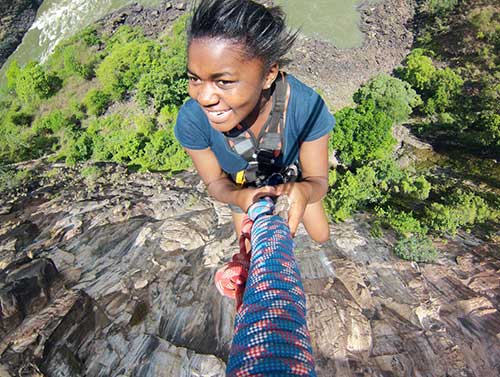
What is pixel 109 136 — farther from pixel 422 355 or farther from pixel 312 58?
pixel 422 355

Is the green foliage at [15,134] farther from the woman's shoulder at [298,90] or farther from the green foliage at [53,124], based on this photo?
the woman's shoulder at [298,90]

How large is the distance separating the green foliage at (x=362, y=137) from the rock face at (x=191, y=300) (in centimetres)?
535

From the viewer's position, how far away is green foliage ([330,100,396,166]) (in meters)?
15.5

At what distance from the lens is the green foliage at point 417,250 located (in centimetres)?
936

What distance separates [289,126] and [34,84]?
30974mm

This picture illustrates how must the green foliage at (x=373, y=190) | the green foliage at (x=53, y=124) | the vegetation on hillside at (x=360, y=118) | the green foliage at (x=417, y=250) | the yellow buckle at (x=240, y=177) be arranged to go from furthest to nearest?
the green foliage at (x=53, y=124) → the vegetation on hillside at (x=360, y=118) → the green foliage at (x=373, y=190) → the green foliage at (x=417, y=250) → the yellow buckle at (x=240, y=177)

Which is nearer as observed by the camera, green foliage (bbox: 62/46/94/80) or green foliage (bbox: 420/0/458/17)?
green foliage (bbox: 420/0/458/17)

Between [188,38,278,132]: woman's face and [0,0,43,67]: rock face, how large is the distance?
154 feet

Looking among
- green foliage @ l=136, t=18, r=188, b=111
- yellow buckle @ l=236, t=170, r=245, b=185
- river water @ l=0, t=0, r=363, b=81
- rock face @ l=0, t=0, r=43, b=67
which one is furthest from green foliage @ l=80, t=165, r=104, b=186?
rock face @ l=0, t=0, r=43, b=67

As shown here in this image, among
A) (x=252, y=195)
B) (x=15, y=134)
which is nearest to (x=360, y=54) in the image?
(x=252, y=195)

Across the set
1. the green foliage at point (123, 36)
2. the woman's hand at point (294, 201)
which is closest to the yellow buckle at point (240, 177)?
the woman's hand at point (294, 201)

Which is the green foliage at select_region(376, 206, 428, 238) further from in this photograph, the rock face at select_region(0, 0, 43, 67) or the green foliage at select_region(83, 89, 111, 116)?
the rock face at select_region(0, 0, 43, 67)

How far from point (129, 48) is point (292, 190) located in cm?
2525

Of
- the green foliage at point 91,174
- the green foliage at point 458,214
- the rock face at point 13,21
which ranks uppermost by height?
the rock face at point 13,21
